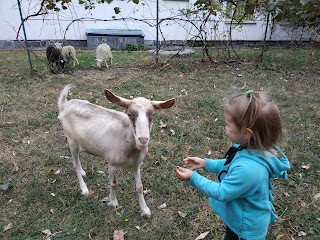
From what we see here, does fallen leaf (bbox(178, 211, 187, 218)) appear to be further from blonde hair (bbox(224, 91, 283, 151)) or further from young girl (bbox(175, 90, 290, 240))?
blonde hair (bbox(224, 91, 283, 151))

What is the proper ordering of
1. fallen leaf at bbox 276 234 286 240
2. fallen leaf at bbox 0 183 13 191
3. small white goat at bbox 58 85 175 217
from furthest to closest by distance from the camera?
fallen leaf at bbox 0 183 13 191, fallen leaf at bbox 276 234 286 240, small white goat at bbox 58 85 175 217

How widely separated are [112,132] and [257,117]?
1.62 meters

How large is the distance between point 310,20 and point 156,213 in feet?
25.2

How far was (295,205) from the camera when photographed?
9.99 ft

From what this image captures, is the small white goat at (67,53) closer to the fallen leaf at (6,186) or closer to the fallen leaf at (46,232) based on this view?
the fallen leaf at (6,186)

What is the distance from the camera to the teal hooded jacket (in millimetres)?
1605

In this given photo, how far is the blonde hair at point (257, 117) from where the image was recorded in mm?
1604

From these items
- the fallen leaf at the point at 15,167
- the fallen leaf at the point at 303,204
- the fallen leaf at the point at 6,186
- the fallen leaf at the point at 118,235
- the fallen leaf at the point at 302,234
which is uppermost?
the fallen leaf at the point at 15,167

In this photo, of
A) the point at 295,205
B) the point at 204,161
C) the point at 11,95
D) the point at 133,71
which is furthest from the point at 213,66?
the point at 204,161

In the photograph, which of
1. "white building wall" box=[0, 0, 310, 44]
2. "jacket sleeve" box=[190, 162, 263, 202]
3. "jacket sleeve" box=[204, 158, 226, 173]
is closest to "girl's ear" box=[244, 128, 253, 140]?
"jacket sleeve" box=[190, 162, 263, 202]

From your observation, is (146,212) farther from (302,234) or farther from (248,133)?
(248,133)

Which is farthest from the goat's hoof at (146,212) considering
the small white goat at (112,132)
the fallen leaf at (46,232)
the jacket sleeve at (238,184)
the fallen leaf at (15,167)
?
the fallen leaf at (15,167)

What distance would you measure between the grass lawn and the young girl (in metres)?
0.24

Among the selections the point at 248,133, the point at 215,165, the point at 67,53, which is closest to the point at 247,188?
the point at 248,133
